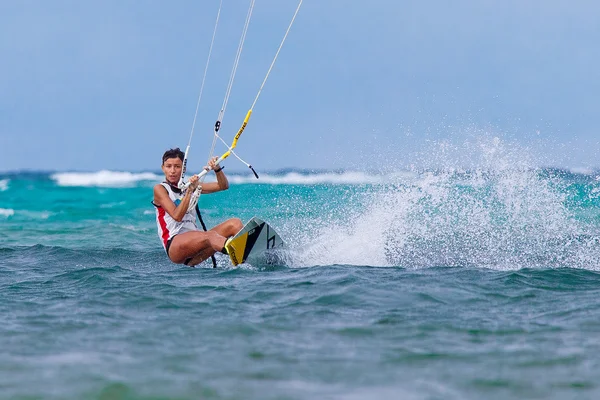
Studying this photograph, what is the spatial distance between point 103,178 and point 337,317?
43.3 meters

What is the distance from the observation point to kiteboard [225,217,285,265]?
8305mm

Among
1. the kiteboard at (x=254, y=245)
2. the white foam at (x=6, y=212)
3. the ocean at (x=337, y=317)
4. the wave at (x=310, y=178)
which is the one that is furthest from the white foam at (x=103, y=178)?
the kiteboard at (x=254, y=245)

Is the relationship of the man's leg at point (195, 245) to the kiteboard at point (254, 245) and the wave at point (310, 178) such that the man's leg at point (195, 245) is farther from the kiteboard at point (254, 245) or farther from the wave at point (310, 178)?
the wave at point (310, 178)

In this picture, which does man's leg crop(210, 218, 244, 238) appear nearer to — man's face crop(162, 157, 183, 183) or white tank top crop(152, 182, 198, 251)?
white tank top crop(152, 182, 198, 251)

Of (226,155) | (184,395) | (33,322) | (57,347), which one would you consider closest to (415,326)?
(184,395)

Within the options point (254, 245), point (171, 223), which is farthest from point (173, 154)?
point (254, 245)

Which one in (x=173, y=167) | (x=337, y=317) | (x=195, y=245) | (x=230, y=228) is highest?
(x=173, y=167)

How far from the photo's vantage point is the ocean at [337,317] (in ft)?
13.5

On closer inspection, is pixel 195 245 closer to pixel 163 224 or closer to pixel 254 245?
pixel 163 224

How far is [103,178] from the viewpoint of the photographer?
153 ft

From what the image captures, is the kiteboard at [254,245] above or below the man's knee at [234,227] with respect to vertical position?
below

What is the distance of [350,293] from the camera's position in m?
6.39

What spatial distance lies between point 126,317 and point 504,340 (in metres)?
2.90

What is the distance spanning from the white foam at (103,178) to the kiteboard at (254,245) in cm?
3733
